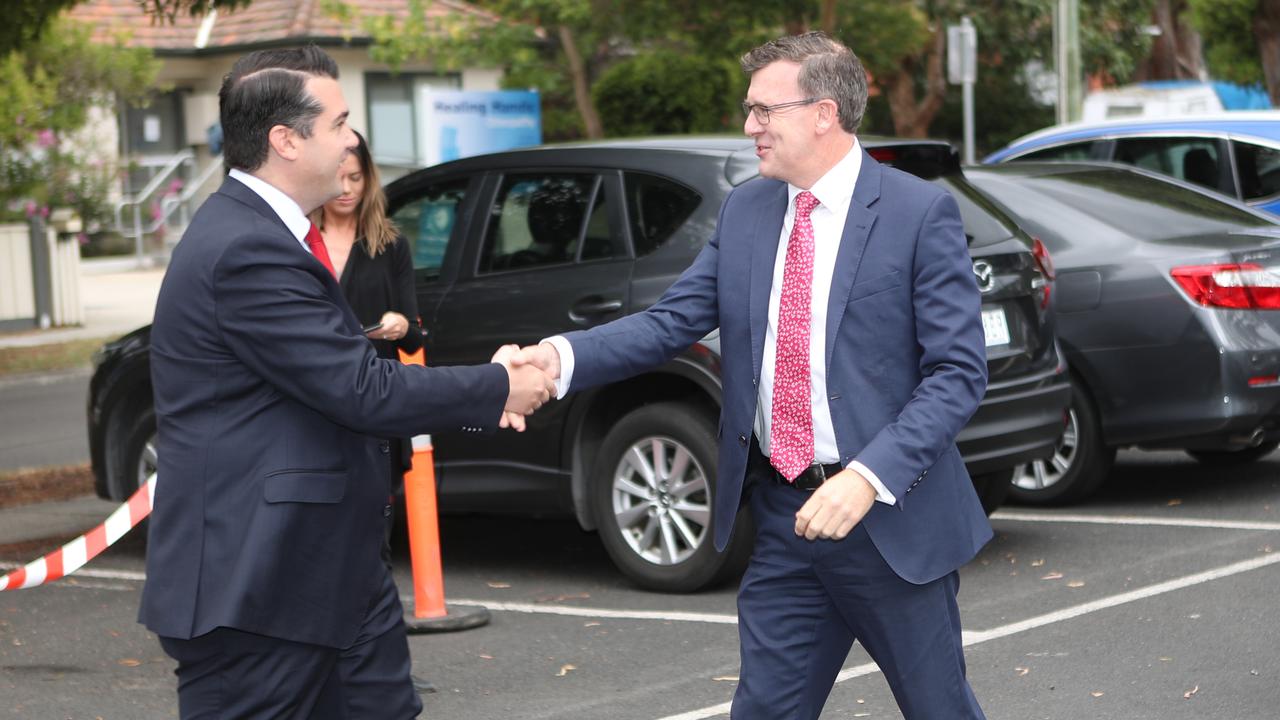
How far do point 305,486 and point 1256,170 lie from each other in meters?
8.89

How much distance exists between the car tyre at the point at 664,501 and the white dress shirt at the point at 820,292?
9.69 feet

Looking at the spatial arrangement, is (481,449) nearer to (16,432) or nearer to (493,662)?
(493,662)

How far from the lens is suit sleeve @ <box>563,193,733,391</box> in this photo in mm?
4117

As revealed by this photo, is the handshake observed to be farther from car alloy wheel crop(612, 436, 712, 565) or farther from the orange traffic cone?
car alloy wheel crop(612, 436, 712, 565)

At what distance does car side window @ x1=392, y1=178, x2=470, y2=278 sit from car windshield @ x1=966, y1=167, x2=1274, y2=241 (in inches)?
104

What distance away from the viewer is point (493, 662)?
6.23 m

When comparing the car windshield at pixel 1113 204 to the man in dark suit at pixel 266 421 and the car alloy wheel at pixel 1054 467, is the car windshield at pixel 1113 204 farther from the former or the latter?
the man in dark suit at pixel 266 421

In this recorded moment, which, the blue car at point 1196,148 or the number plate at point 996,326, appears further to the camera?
the blue car at point 1196,148

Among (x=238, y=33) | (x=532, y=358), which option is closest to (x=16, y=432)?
(x=532, y=358)

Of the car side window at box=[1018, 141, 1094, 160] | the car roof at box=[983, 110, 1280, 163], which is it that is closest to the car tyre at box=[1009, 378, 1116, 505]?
the car roof at box=[983, 110, 1280, 163]

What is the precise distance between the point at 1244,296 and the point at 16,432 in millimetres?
8756

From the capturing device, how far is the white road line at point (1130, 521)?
8062mm

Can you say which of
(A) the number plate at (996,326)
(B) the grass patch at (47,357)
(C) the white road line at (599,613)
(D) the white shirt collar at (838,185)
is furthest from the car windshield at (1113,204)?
(B) the grass patch at (47,357)

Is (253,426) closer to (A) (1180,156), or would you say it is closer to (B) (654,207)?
(B) (654,207)
